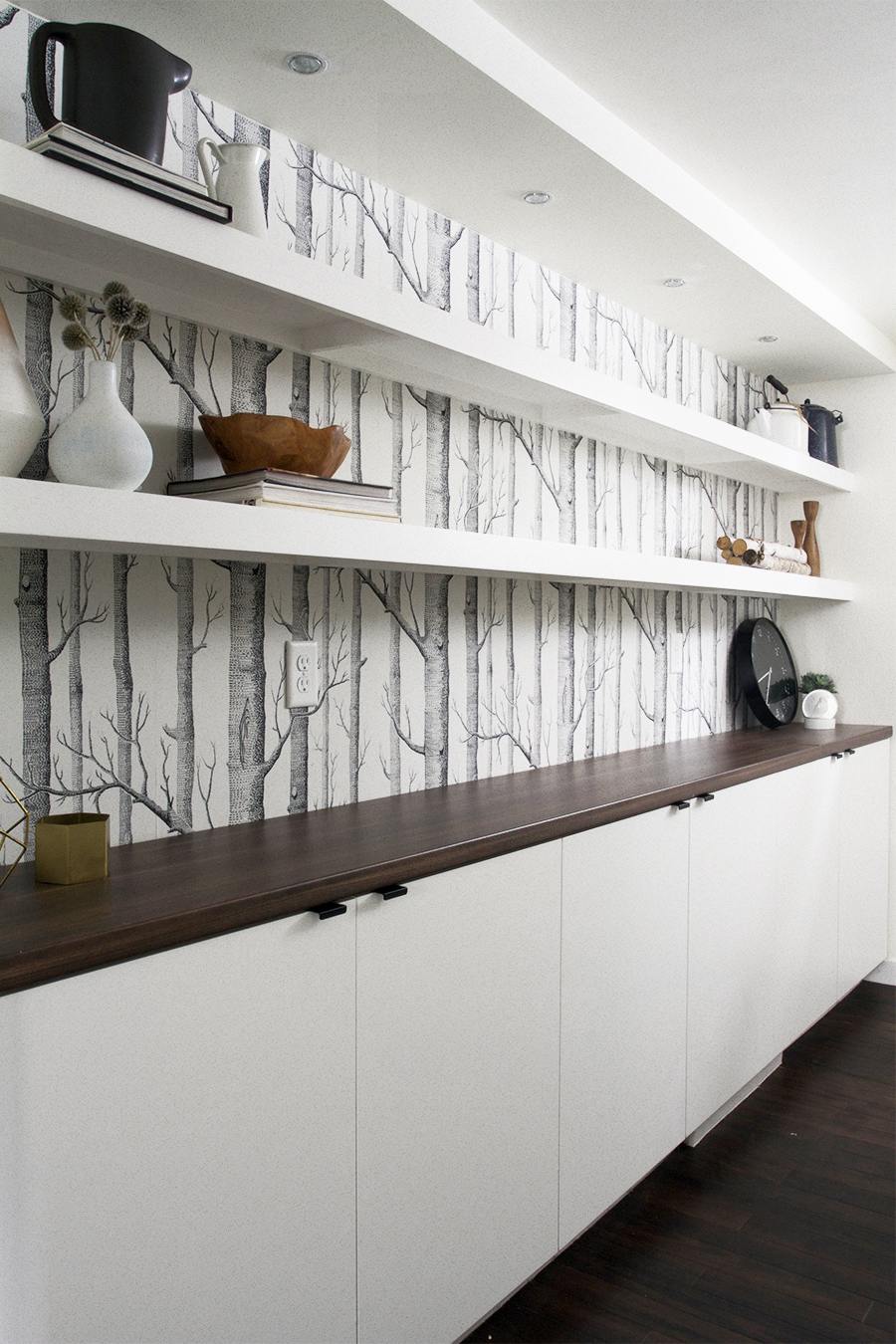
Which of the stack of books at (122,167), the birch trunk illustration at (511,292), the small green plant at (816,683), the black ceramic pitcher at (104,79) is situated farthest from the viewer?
the small green plant at (816,683)

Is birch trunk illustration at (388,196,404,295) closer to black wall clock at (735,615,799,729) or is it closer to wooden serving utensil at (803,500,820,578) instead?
black wall clock at (735,615,799,729)

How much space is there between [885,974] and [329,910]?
291 cm

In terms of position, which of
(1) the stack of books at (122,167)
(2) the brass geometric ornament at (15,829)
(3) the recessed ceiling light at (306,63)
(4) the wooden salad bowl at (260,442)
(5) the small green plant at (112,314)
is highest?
(3) the recessed ceiling light at (306,63)

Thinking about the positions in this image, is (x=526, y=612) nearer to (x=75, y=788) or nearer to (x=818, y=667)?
(x=75, y=788)

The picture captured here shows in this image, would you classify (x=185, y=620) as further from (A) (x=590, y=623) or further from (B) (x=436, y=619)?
(A) (x=590, y=623)

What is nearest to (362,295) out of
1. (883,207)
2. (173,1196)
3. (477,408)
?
(477,408)

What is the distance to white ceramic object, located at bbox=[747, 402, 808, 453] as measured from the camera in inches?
126

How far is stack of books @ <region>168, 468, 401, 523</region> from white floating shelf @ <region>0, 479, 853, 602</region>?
0.09ft

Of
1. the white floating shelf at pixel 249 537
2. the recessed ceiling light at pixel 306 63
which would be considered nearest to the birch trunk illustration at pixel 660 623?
the white floating shelf at pixel 249 537

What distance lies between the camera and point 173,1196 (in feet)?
3.82

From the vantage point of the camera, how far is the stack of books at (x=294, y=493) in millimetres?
1456

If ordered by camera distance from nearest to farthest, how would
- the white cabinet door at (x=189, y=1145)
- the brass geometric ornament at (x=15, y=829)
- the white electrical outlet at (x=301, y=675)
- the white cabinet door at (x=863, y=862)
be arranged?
the white cabinet door at (x=189, y=1145)
the brass geometric ornament at (x=15, y=829)
the white electrical outlet at (x=301, y=675)
the white cabinet door at (x=863, y=862)

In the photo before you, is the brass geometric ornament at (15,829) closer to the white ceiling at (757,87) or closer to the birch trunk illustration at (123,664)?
the birch trunk illustration at (123,664)

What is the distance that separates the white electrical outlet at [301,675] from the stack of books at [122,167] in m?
0.74
